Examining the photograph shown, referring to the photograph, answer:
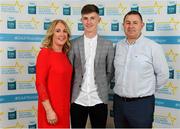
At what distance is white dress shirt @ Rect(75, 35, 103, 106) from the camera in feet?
8.33

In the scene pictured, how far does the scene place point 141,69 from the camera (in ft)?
8.00

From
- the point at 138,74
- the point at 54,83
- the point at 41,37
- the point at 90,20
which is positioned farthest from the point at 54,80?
the point at 41,37

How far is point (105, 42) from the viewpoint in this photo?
8.57 feet

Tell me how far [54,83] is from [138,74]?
69 cm

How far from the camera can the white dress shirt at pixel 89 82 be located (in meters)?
2.54

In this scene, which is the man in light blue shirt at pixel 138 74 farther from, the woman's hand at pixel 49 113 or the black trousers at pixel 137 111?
the woman's hand at pixel 49 113

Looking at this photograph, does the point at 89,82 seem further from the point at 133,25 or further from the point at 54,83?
the point at 133,25

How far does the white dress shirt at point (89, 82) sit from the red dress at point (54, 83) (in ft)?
0.44

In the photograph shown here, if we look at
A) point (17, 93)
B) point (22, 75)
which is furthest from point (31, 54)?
point (17, 93)

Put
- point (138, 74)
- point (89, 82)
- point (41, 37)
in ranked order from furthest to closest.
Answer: point (41, 37)
point (89, 82)
point (138, 74)

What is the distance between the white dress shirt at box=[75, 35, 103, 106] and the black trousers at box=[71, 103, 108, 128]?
43 millimetres

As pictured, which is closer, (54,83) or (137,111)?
(54,83)

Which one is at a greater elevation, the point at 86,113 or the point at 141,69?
the point at 141,69

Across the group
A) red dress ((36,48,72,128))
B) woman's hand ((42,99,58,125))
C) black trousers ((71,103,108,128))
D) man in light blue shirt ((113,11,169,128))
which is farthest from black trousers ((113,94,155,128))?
woman's hand ((42,99,58,125))
